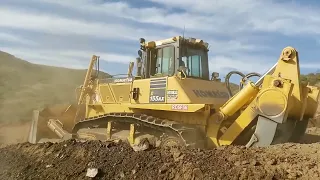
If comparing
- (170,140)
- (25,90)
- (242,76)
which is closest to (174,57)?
(242,76)

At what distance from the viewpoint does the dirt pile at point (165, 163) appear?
5.78m

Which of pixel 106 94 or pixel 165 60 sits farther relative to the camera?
pixel 106 94

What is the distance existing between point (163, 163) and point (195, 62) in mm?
4965

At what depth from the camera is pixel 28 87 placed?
4159 centimetres

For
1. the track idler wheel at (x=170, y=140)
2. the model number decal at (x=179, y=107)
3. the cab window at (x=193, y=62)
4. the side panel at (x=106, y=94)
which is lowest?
the track idler wheel at (x=170, y=140)

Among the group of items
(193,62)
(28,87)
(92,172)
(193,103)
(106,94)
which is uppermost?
(193,62)

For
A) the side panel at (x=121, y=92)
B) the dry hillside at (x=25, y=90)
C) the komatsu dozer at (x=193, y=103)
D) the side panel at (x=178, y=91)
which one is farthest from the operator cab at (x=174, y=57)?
the dry hillside at (x=25, y=90)

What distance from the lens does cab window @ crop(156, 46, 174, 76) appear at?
1034cm

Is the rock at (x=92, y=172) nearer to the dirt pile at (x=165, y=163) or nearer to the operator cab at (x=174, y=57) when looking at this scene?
the dirt pile at (x=165, y=163)

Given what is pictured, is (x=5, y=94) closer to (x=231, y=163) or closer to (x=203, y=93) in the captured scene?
(x=203, y=93)

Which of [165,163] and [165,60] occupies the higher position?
[165,60]

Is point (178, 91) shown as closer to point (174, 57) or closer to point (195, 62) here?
point (174, 57)

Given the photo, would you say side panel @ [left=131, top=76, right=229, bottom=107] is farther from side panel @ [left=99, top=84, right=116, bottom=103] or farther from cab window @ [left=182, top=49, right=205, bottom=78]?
side panel @ [left=99, top=84, right=116, bottom=103]

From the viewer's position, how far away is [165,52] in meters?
10.6
